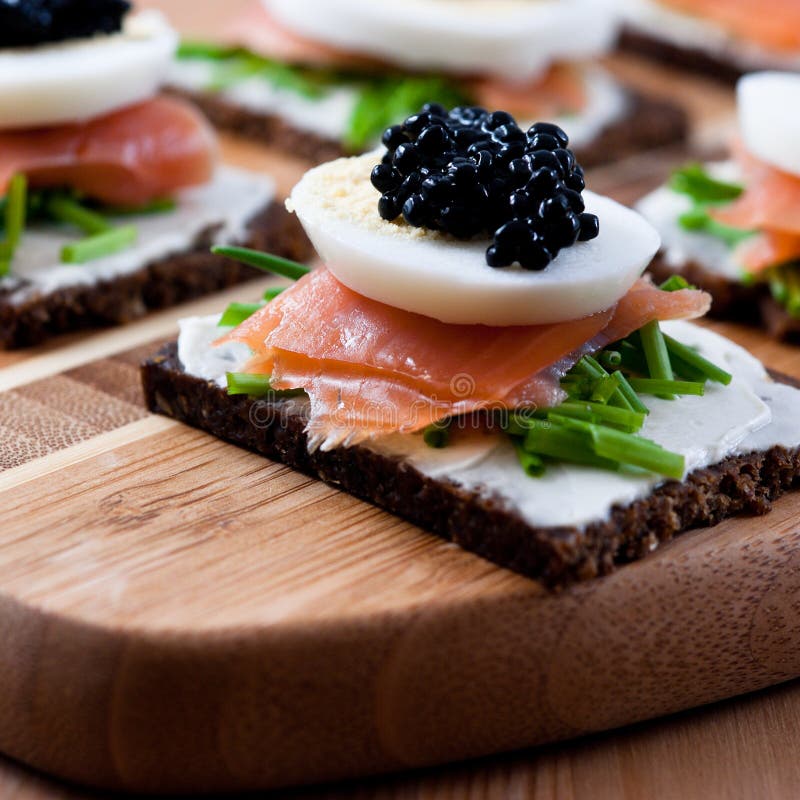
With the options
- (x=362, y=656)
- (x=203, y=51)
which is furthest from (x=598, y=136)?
(x=362, y=656)

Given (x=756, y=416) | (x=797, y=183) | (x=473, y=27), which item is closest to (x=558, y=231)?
(x=756, y=416)

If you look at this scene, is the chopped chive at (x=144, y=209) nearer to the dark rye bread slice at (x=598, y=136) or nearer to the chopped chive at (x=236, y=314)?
the dark rye bread slice at (x=598, y=136)


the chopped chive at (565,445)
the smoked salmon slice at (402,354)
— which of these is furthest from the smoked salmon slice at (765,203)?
the chopped chive at (565,445)

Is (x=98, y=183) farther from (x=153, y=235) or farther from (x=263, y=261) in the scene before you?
(x=263, y=261)

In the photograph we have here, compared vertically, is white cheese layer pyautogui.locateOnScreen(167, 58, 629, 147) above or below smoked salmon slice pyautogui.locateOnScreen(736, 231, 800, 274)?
below

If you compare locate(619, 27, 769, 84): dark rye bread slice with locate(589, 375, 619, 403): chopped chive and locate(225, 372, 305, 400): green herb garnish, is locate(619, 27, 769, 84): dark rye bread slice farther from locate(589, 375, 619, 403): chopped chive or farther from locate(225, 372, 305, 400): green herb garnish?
locate(225, 372, 305, 400): green herb garnish

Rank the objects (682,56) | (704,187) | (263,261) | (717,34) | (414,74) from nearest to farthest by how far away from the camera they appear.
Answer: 1. (263,261)
2. (704,187)
3. (414,74)
4. (717,34)
5. (682,56)

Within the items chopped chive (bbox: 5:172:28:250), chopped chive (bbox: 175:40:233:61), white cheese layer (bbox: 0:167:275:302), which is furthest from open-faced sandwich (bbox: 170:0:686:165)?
chopped chive (bbox: 5:172:28:250)
